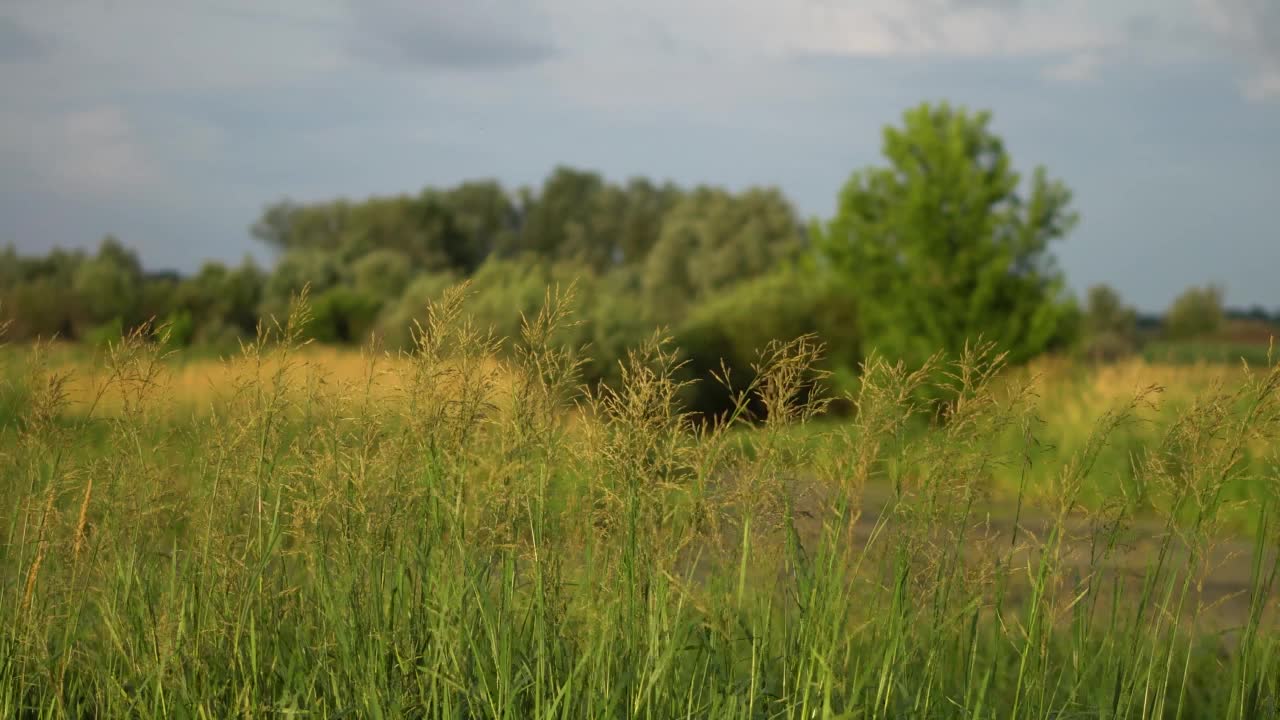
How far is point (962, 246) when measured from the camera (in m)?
16.4

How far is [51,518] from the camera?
9.82 ft

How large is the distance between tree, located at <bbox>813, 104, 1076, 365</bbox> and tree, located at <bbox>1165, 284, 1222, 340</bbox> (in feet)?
119

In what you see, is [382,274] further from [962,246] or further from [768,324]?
[962,246]

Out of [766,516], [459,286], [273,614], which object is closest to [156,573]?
[273,614]

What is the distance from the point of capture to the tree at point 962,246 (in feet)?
52.6

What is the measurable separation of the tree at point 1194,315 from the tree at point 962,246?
3632cm

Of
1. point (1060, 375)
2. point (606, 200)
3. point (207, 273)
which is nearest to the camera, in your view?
point (1060, 375)

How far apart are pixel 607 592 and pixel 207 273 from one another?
28.5 metres

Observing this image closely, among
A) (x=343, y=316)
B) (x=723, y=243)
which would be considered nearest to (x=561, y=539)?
(x=343, y=316)

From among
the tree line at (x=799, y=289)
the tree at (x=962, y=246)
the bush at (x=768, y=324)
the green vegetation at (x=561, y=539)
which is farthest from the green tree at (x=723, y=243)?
the green vegetation at (x=561, y=539)

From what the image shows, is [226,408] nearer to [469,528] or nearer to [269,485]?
[269,485]

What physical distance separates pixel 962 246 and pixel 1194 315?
4016 cm

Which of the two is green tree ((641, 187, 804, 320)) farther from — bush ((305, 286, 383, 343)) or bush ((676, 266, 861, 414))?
bush ((676, 266, 861, 414))

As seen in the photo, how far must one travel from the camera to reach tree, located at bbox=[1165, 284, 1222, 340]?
162ft
